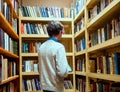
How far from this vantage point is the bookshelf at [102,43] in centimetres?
224

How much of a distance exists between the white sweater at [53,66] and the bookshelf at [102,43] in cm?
46

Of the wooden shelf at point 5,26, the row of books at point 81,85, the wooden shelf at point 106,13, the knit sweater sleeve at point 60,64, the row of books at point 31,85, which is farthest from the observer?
the row of books at point 31,85

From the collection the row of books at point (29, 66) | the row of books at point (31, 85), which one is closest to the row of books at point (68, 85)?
the row of books at point (31, 85)

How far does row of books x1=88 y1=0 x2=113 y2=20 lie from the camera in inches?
99.9

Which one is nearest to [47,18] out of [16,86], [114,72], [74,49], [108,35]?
[74,49]

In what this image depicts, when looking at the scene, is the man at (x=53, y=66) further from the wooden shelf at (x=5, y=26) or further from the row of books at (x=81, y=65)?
the row of books at (x=81, y=65)

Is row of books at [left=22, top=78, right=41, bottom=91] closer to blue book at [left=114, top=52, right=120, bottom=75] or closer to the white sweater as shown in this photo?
the white sweater

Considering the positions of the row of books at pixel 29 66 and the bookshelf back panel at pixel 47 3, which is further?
the bookshelf back panel at pixel 47 3

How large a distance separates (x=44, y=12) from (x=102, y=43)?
1.97m

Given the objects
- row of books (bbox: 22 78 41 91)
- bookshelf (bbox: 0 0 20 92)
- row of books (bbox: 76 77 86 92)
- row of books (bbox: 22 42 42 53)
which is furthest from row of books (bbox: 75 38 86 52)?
bookshelf (bbox: 0 0 20 92)

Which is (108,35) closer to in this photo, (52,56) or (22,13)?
(52,56)

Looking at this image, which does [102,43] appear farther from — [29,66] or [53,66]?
[29,66]

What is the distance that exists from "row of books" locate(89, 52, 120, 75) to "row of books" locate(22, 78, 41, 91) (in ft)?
4.44

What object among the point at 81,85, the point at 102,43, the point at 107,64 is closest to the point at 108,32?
the point at 102,43
